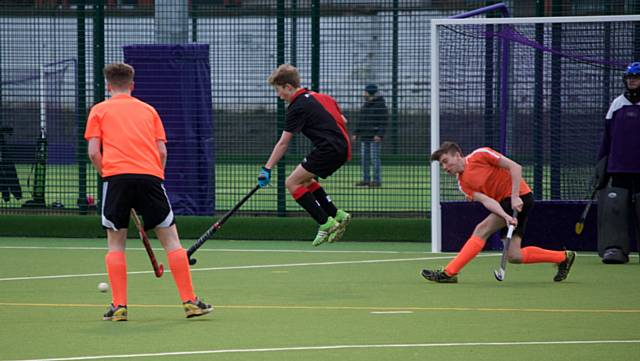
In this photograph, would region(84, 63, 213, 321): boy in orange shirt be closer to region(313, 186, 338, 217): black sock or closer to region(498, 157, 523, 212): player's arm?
region(498, 157, 523, 212): player's arm

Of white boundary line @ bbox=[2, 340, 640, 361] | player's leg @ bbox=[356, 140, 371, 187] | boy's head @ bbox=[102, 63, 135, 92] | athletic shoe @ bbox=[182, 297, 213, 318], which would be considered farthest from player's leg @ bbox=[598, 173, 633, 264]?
boy's head @ bbox=[102, 63, 135, 92]

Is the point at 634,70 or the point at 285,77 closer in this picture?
the point at 285,77

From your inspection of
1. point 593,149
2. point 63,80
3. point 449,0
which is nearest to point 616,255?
point 593,149

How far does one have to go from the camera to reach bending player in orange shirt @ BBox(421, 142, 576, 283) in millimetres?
9984

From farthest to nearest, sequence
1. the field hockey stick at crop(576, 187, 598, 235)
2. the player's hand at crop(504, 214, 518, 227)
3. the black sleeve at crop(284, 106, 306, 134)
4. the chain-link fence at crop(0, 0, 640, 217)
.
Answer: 1. the chain-link fence at crop(0, 0, 640, 217)
2. the field hockey stick at crop(576, 187, 598, 235)
3. the black sleeve at crop(284, 106, 306, 134)
4. the player's hand at crop(504, 214, 518, 227)

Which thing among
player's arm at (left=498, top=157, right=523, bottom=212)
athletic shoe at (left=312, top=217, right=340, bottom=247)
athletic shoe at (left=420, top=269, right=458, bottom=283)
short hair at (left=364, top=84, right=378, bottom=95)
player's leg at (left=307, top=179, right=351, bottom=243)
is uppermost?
short hair at (left=364, top=84, right=378, bottom=95)

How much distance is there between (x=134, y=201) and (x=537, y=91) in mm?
6654

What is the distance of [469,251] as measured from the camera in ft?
33.0

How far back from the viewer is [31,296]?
9523 millimetres

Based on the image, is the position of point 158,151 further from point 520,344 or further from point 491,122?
point 491,122

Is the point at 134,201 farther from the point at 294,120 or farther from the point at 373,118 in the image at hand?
the point at 373,118

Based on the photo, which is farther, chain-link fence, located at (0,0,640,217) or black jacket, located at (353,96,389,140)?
black jacket, located at (353,96,389,140)

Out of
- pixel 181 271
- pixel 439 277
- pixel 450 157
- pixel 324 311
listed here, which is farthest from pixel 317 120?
pixel 181 271

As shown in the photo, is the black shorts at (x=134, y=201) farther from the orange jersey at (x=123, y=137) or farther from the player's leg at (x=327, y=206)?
the player's leg at (x=327, y=206)
